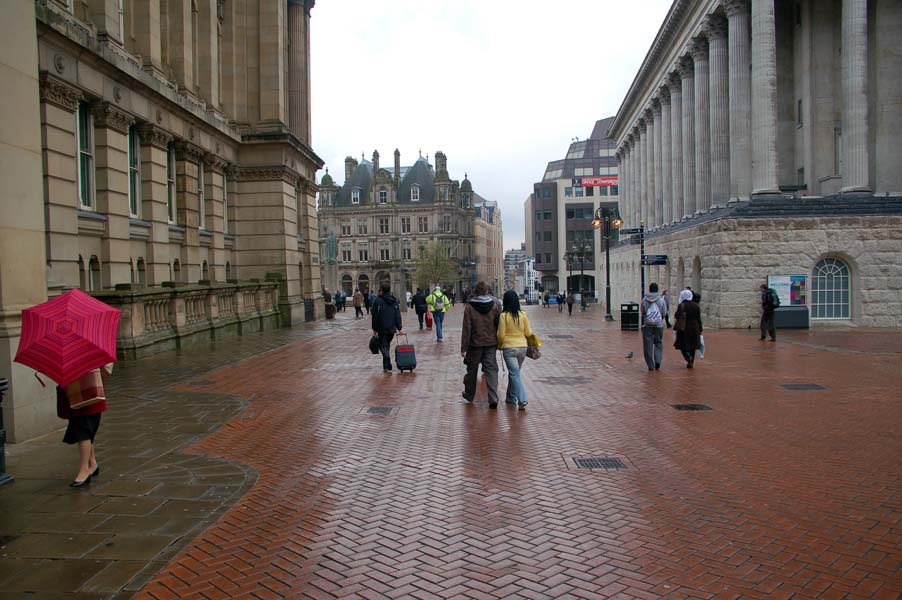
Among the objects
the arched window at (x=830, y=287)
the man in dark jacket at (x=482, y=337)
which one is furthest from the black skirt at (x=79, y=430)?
the arched window at (x=830, y=287)

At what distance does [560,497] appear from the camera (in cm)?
664

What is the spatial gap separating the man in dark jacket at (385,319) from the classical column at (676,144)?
100ft

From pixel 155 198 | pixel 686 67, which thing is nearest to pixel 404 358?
pixel 155 198

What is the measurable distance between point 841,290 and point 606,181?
83915 mm

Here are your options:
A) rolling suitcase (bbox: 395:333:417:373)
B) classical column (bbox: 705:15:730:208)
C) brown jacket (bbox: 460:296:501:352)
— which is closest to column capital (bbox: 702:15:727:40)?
classical column (bbox: 705:15:730:208)

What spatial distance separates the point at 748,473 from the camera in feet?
24.1

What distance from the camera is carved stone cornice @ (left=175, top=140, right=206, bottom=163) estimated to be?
24.7m

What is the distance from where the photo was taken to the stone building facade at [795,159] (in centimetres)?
2706

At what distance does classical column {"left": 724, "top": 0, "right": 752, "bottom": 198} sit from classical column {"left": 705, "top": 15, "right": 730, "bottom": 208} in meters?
2.94

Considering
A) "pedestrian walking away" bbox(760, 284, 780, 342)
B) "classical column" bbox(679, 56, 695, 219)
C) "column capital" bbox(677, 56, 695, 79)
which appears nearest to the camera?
"pedestrian walking away" bbox(760, 284, 780, 342)

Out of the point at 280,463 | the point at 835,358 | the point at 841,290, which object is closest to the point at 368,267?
the point at 841,290

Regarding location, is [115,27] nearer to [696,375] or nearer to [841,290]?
[696,375]

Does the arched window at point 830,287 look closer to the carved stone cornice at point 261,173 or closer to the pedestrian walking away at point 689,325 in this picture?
the pedestrian walking away at point 689,325

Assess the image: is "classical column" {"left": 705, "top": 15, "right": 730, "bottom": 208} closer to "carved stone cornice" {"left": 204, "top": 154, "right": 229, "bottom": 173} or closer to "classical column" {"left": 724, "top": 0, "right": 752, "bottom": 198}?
"classical column" {"left": 724, "top": 0, "right": 752, "bottom": 198}
